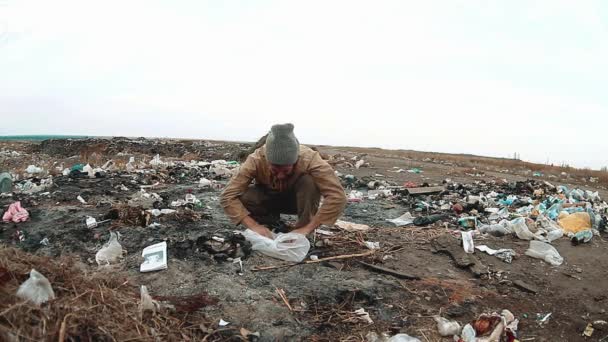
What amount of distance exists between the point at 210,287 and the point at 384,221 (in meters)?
2.59

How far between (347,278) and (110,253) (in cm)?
163

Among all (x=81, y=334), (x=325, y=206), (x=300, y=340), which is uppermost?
(x=325, y=206)

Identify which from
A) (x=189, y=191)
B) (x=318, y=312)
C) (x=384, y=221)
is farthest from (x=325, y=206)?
(x=189, y=191)

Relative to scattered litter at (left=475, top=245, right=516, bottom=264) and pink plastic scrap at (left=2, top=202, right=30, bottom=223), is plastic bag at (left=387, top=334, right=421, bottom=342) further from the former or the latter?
pink plastic scrap at (left=2, top=202, right=30, bottom=223)

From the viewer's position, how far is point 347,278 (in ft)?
9.73

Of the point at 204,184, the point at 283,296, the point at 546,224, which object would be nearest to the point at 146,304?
the point at 283,296

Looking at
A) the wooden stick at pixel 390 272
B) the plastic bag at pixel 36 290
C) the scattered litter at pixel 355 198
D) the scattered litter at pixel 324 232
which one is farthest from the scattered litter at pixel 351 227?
the plastic bag at pixel 36 290

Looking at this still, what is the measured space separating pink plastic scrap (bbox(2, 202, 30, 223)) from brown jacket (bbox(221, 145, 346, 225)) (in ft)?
6.82

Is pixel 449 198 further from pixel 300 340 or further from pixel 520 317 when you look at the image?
pixel 300 340

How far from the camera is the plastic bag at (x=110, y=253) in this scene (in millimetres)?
3062

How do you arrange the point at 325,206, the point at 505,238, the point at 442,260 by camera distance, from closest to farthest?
the point at 325,206
the point at 442,260
the point at 505,238

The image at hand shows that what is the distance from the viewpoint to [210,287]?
2.72 meters

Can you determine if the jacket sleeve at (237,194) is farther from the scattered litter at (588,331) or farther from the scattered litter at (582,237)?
the scattered litter at (582,237)

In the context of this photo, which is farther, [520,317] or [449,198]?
[449,198]
